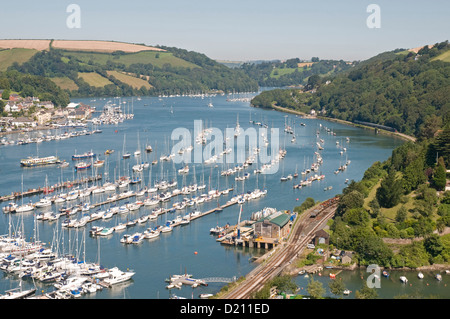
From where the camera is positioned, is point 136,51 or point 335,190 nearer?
point 335,190

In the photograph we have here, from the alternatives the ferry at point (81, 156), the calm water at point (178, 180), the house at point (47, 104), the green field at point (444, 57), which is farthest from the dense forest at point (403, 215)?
the green field at point (444, 57)

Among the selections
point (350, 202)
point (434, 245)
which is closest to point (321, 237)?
point (350, 202)

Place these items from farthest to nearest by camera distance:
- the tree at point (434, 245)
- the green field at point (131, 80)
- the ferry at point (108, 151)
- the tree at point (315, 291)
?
the green field at point (131, 80) → the ferry at point (108, 151) → the tree at point (434, 245) → the tree at point (315, 291)

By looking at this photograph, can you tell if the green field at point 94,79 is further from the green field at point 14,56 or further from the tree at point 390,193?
the tree at point 390,193
